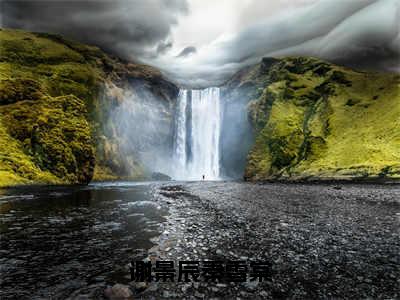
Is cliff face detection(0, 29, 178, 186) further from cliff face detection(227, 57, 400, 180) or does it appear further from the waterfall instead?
cliff face detection(227, 57, 400, 180)

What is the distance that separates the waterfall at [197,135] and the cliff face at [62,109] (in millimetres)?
19124

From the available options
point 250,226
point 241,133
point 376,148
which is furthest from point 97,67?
point 250,226

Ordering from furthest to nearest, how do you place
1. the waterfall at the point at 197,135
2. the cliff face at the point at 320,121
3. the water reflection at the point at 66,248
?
the waterfall at the point at 197,135, the cliff face at the point at 320,121, the water reflection at the point at 66,248

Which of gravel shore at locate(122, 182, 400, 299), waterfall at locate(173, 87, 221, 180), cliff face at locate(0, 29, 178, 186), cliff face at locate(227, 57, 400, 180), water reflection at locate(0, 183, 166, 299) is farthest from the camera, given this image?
waterfall at locate(173, 87, 221, 180)

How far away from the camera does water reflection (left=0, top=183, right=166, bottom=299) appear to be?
10.2m

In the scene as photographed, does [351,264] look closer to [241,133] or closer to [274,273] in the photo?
[274,273]

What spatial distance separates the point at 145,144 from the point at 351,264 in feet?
564

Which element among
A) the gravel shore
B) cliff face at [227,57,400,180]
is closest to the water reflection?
the gravel shore

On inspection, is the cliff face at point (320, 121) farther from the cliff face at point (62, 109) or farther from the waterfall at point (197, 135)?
the cliff face at point (62, 109)

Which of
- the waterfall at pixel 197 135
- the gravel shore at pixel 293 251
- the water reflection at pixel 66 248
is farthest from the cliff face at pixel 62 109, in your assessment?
the gravel shore at pixel 293 251

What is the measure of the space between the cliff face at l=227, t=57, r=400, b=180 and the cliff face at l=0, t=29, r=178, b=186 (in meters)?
65.7

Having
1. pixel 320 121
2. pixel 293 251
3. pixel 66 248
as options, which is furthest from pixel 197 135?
pixel 293 251

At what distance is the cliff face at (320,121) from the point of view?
9594 centimetres

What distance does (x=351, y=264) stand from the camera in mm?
12023
